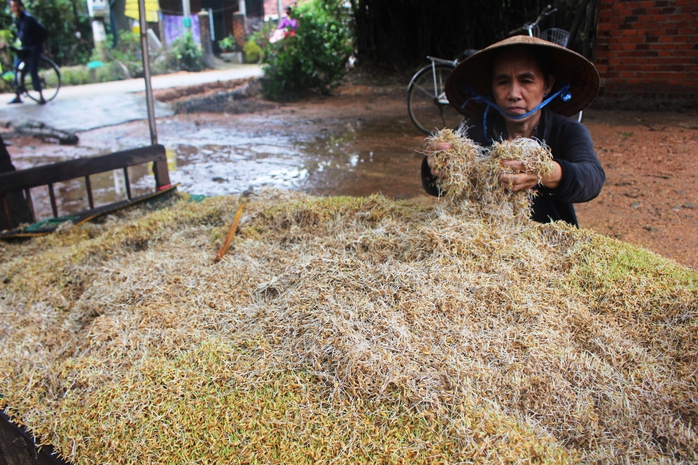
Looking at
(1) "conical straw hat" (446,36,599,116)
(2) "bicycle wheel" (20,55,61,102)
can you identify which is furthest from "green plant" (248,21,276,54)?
(1) "conical straw hat" (446,36,599,116)

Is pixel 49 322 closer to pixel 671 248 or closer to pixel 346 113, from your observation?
pixel 671 248

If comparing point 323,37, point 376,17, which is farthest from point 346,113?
point 376,17

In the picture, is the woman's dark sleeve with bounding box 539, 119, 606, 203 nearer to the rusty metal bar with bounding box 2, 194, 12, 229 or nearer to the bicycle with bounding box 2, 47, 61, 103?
the rusty metal bar with bounding box 2, 194, 12, 229

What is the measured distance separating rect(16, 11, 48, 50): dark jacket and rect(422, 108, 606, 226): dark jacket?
10.5 meters

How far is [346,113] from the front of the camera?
906 centimetres

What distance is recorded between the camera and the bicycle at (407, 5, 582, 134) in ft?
20.3

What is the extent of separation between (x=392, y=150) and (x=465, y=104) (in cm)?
407

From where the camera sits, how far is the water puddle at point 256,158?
5.31m

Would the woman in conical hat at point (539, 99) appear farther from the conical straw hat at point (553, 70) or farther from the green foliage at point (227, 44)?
the green foliage at point (227, 44)

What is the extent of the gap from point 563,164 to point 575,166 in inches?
2.2

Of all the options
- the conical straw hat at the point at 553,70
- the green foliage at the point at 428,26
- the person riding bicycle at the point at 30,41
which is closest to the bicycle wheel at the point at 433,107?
the green foliage at the point at 428,26

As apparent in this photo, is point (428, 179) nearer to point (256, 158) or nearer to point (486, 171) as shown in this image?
point (486, 171)

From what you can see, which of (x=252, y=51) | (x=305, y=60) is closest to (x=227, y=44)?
(x=252, y=51)

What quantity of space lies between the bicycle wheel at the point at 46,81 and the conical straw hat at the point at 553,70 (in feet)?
34.5
